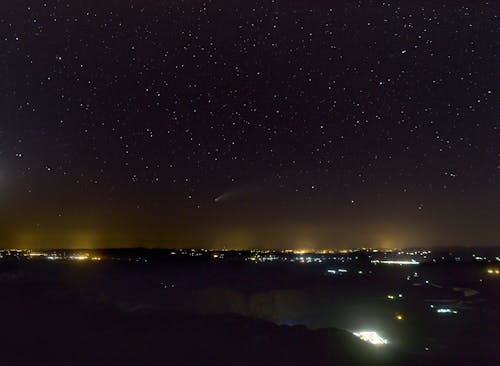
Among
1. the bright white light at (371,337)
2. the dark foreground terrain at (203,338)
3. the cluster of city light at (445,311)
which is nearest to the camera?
the dark foreground terrain at (203,338)

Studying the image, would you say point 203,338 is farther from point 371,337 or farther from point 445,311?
point 445,311

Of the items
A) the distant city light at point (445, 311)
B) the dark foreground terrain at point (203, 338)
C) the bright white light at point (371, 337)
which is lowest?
the distant city light at point (445, 311)

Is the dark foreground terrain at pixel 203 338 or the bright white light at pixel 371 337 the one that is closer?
the dark foreground terrain at pixel 203 338

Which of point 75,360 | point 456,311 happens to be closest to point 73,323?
point 75,360

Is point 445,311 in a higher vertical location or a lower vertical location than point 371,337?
lower

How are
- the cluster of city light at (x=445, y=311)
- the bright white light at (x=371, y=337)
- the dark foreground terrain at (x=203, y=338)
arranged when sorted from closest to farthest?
the dark foreground terrain at (x=203, y=338)
the bright white light at (x=371, y=337)
the cluster of city light at (x=445, y=311)

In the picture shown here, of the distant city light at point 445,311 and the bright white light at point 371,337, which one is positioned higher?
the bright white light at point 371,337

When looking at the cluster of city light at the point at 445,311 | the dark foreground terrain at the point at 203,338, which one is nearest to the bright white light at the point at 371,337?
the dark foreground terrain at the point at 203,338

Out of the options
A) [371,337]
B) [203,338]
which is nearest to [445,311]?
[371,337]

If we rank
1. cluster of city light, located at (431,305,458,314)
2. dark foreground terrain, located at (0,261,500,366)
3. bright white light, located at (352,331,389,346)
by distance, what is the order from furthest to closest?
cluster of city light, located at (431,305,458,314)
bright white light, located at (352,331,389,346)
dark foreground terrain, located at (0,261,500,366)

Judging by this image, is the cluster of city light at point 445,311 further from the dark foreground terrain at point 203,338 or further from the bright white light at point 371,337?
the bright white light at point 371,337

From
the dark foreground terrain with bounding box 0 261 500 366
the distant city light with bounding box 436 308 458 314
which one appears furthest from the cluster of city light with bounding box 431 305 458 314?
the dark foreground terrain with bounding box 0 261 500 366

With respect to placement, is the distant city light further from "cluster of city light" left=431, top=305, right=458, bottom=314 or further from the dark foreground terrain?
the dark foreground terrain
